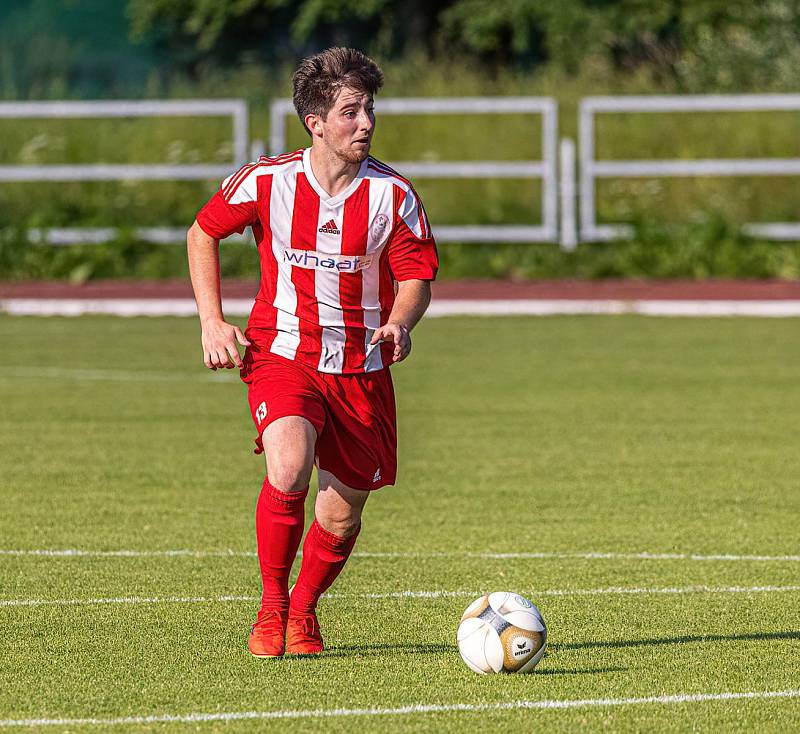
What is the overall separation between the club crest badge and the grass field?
1355 mm

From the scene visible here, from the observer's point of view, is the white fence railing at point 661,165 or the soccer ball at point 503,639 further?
the white fence railing at point 661,165

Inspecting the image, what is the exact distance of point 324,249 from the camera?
233 inches

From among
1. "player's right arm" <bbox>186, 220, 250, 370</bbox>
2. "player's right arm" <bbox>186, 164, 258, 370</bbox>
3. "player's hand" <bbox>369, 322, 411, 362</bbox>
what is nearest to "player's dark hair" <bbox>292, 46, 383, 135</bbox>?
"player's right arm" <bbox>186, 164, 258, 370</bbox>

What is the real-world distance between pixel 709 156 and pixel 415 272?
21.2 m

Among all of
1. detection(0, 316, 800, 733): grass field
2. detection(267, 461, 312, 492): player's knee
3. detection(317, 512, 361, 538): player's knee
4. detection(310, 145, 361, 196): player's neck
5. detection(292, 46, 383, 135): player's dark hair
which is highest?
detection(292, 46, 383, 135): player's dark hair

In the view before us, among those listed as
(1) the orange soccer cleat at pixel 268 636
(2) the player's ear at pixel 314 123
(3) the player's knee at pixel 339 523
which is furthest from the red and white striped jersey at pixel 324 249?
(1) the orange soccer cleat at pixel 268 636

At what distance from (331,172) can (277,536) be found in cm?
121

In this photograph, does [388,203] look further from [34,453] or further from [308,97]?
[34,453]

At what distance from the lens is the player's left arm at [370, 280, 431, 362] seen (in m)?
5.69

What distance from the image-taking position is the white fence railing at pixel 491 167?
2425 centimetres

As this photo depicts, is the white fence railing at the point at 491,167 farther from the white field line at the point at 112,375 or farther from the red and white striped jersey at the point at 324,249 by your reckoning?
the red and white striped jersey at the point at 324,249

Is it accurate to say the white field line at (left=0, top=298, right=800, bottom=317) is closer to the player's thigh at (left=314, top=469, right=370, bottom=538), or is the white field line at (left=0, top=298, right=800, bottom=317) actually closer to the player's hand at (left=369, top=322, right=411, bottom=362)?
the player's thigh at (left=314, top=469, right=370, bottom=538)

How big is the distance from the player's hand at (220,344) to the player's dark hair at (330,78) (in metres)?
0.76

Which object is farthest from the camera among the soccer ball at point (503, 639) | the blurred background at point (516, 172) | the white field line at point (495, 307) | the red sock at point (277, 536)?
the blurred background at point (516, 172)
